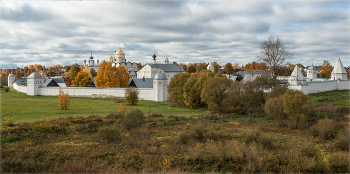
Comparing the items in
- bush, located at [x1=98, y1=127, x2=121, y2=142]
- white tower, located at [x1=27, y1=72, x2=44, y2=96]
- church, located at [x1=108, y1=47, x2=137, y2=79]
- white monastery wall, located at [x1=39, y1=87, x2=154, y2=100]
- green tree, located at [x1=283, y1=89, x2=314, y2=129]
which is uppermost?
church, located at [x1=108, y1=47, x2=137, y2=79]

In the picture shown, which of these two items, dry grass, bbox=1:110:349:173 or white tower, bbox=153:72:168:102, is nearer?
dry grass, bbox=1:110:349:173

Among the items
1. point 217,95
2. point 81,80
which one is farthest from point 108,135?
point 81,80

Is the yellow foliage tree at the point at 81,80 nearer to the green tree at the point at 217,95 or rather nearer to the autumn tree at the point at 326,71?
the green tree at the point at 217,95

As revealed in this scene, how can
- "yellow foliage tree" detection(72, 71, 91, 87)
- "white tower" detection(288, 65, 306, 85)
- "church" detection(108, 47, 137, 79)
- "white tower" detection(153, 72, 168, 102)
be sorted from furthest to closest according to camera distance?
"church" detection(108, 47, 137, 79) < "yellow foliage tree" detection(72, 71, 91, 87) < "white tower" detection(288, 65, 306, 85) < "white tower" detection(153, 72, 168, 102)

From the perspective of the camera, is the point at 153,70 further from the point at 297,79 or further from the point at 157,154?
the point at 157,154

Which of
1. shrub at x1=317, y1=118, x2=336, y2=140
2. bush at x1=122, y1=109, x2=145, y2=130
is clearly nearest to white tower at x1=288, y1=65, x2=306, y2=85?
shrub at x1=317, y1=118, x2=336, y2=140

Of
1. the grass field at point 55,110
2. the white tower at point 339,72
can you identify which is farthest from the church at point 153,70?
the white tower at point 339,72

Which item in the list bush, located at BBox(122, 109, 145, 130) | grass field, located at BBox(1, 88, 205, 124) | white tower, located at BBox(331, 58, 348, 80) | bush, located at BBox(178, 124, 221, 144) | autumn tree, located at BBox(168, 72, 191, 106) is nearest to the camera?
bush, located at BBox(178, 124, 221, 144)

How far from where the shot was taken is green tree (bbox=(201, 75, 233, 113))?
2300 cm

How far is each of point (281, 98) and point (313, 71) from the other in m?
40.5

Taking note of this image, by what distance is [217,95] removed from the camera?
23562 millimetres

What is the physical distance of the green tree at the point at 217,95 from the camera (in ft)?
75.5

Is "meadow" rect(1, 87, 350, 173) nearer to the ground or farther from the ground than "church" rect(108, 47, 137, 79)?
nearer to the ground

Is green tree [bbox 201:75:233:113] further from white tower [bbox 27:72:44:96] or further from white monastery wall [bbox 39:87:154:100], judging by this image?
white tower [bbox 27:72:44:96]
